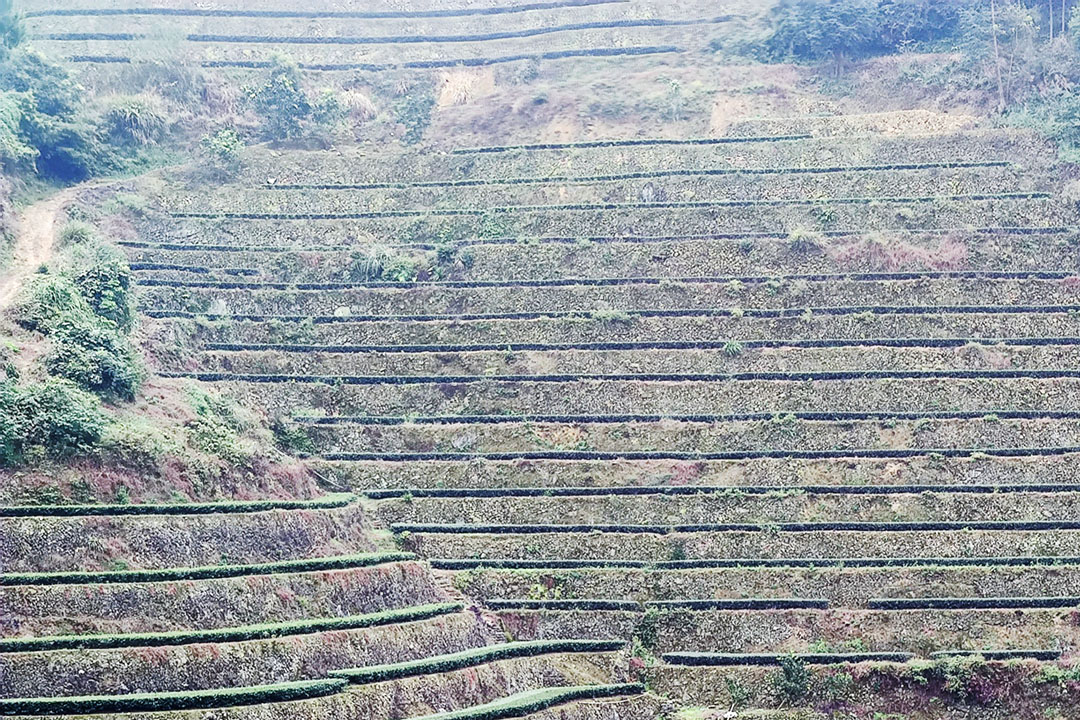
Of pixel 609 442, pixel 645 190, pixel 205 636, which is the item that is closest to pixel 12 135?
pixel 645 190

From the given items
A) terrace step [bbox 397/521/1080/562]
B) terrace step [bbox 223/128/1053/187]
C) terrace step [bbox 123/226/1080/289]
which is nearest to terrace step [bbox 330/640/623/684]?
terrace step [bbox 397/521/1080/562]

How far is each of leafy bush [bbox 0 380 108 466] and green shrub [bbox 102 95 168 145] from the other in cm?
2819

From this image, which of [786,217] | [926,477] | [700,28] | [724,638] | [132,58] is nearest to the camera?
[724,638]

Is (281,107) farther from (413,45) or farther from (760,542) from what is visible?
(760,542)

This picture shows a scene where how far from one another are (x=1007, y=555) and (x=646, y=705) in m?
12.6

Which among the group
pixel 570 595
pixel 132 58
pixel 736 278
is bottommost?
pixel 570 595


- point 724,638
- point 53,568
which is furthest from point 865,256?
point 53,568

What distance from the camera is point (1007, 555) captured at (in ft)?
132

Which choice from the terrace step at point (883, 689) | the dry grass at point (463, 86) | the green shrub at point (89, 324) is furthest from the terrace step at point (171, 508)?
the dry grass at point (463, 86)

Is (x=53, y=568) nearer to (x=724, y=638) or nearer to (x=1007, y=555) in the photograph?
(x=724, y=638)

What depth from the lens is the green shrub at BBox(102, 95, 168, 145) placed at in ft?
206

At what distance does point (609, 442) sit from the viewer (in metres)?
46.1

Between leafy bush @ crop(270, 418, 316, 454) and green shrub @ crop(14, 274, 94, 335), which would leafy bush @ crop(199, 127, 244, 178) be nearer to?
green shrub @ crop(14, 274, 94, 335)

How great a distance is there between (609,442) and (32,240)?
25420 millimetres
